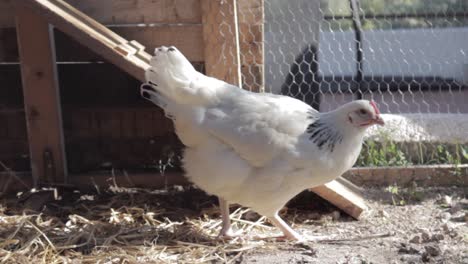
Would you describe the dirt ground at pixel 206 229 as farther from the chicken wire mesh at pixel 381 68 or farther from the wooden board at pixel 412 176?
the chicken wire mesh at pixel 381 68

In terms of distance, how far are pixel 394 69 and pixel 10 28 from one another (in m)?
2.98

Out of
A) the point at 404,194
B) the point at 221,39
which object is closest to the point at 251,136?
the point at 221,39

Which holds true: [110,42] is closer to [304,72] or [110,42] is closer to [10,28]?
[10,28]

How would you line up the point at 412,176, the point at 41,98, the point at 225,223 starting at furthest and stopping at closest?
the point at 412,176 < the point at 41,98 < the point at 225,223

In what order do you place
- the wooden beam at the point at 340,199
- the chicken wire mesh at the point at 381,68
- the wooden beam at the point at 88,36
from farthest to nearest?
1. the chicken wire mesh at the point at 381,68
2. the wooden beam at the point at 340,199
3. the wooden beam at the point at 88,36

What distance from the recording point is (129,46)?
3377mm

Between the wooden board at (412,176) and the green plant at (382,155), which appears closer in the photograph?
the wooden board at (412,176)

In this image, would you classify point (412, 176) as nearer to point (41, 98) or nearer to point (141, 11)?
point (141, 11)

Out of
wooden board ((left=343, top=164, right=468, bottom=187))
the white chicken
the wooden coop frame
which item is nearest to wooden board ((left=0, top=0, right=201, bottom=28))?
the wooden coop frame

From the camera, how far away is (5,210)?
354cm

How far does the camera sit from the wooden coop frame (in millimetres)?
3500

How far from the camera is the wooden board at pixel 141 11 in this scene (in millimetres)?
3561

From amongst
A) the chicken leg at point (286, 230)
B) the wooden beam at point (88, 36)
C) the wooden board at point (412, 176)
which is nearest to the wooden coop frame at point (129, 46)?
the wooden beam at point (88, 36)

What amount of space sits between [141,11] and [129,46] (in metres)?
0.32
